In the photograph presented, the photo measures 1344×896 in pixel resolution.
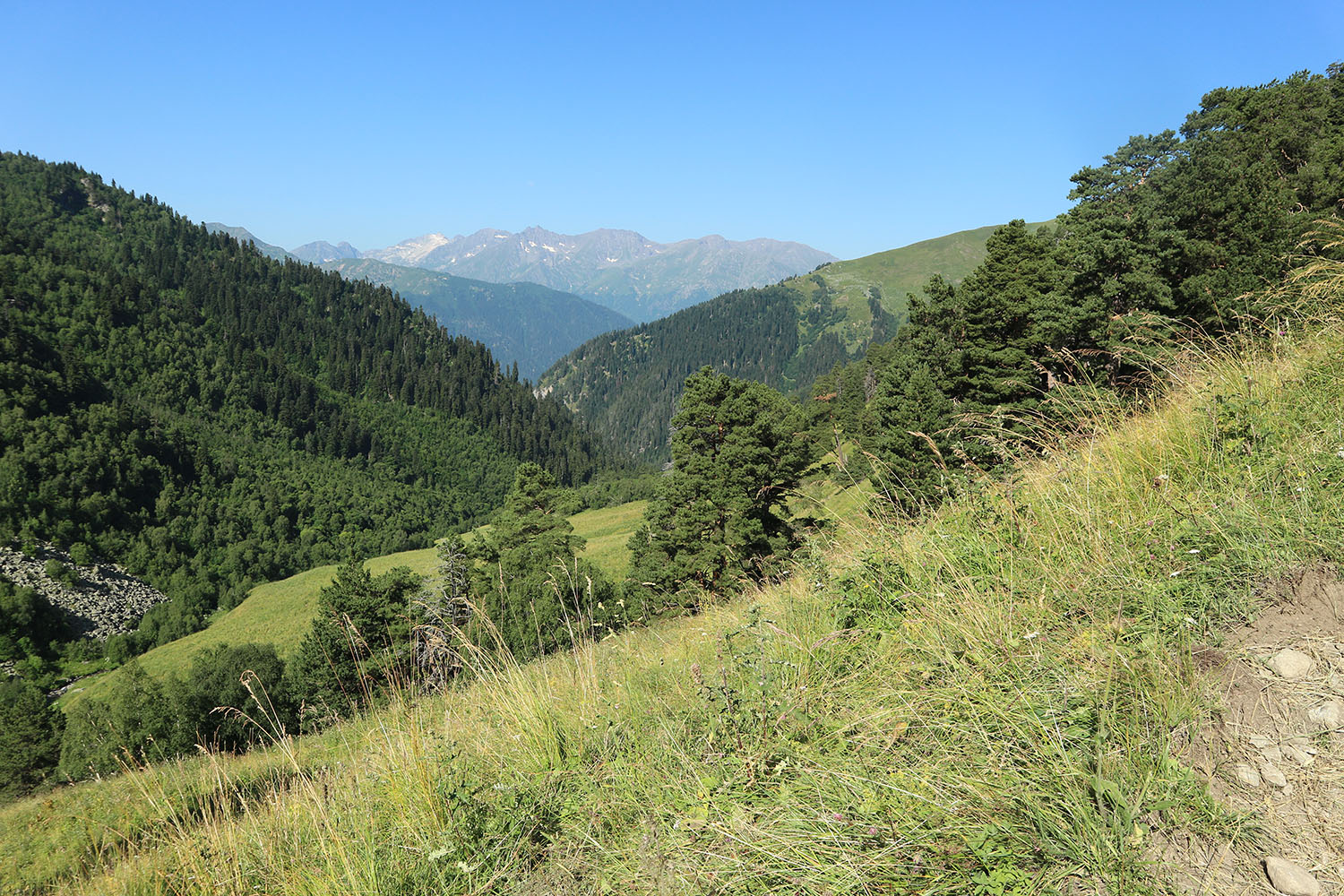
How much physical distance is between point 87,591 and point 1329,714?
12646 centimetres

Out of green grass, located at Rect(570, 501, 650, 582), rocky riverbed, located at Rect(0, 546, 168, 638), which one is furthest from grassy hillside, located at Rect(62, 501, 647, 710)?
rocky riverbed, located at Rect(0, 546, 168, 638)

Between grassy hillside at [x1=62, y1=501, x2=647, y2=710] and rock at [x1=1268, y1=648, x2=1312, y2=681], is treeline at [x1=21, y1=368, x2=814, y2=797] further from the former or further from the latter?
rock at [x1=1268, y1=648, x2=1312, y2=681]

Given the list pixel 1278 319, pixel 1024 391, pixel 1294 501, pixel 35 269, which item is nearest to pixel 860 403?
pixel 1024 391

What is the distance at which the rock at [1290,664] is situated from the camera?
2.82 metres

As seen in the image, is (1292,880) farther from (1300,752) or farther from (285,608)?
(285,608)

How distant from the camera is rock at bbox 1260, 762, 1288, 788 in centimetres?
242

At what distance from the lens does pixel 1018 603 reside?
3.89m

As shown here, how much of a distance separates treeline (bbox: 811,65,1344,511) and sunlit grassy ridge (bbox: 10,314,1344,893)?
13.5m

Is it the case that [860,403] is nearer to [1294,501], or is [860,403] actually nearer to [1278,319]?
[1278,319]

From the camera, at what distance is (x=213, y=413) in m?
148

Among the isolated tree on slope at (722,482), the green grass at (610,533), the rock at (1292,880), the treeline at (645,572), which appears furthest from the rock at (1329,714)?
the green grass at (610,533)

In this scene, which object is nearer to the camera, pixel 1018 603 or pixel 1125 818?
pixel 1125 818

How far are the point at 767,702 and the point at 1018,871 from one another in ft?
5.29

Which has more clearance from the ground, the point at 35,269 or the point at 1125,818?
the point at 35,269
